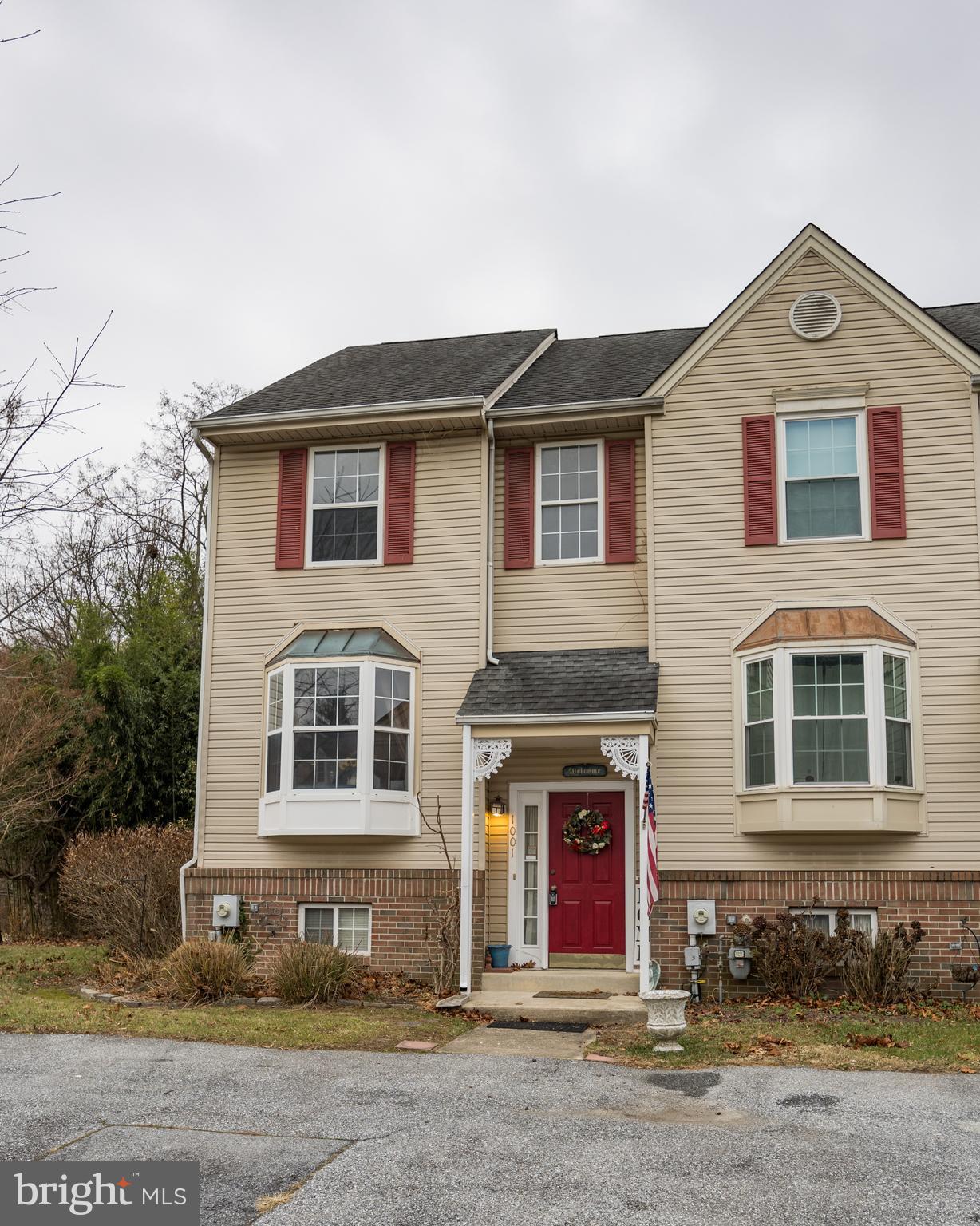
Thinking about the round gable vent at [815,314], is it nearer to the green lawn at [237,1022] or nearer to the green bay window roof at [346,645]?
the green bay window roof at [346,645]

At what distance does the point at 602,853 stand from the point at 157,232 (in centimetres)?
1032

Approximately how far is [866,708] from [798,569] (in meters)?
1.86

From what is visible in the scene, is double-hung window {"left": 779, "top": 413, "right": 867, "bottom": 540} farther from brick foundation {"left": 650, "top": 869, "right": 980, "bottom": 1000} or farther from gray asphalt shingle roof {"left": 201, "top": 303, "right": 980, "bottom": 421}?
brick foundation {"left": 650, "top": 869, "right": 980, "bottom": 1000}

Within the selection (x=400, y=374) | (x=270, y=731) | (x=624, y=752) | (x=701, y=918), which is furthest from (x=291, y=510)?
(x=701, y=918)

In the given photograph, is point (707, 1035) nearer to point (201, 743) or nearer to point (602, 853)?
point (602, 853)

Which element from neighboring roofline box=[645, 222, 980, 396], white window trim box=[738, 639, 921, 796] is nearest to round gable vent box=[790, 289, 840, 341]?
neighboring roofline box=[645, 222, 980, 396]

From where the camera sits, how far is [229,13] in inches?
287

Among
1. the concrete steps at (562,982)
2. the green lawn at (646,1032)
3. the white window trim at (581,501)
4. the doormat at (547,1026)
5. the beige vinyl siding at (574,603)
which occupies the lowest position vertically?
the doormat at (547,1026)

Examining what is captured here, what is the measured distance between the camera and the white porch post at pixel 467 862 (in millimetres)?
13859

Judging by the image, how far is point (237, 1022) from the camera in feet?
38.7

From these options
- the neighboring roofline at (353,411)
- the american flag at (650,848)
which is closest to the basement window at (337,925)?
the american flag at (650,848)

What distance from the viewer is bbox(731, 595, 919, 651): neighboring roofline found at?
13844 millimetres

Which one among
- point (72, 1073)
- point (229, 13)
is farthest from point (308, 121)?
point (72, 1073)

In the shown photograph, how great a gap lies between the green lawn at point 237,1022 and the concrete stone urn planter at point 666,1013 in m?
1.91
